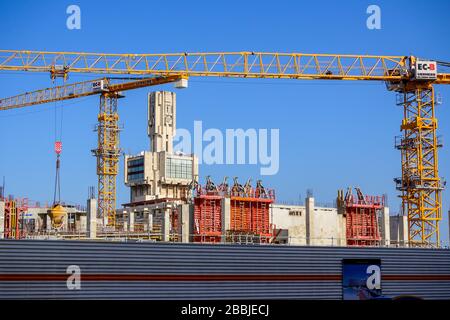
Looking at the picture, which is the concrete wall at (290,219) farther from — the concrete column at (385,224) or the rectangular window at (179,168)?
the rectangular window at (179,168)

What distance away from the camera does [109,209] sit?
348 ft

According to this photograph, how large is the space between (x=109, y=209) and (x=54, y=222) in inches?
1346

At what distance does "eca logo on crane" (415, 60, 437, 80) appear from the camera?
8269 centimetres

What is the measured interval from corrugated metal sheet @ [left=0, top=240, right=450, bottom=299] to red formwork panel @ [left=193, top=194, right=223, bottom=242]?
1061 inches

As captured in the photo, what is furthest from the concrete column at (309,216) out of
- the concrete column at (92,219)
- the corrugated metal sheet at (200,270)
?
the corrugated metal sheet at (200,270)

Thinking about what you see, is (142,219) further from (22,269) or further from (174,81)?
(22,269)

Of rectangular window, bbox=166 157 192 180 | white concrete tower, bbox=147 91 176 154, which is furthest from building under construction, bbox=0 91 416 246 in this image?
white concrete tower, bbox=147 91 176 154

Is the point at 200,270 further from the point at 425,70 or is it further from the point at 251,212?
the point at 425,70

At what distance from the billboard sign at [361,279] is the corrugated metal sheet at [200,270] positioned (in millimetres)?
349

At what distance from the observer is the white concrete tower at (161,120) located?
6378 inches

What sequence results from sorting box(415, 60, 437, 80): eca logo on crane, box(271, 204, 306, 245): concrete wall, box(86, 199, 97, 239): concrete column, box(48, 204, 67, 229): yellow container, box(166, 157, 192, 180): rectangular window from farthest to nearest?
box(166, 157, 192, 180): rectangular window → box(415, 60, 437, 80): eca logo on crane → box(271, 204, 306, 245): concrete wall → box(48, 204, 67, 229): yellow container → box(86, 199, 97, 239): concrete column

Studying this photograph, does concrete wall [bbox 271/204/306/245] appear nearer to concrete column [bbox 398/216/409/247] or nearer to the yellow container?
concrete column [bbox 398/216/409/247]

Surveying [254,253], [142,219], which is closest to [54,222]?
[142,219]

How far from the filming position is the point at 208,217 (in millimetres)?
72812
